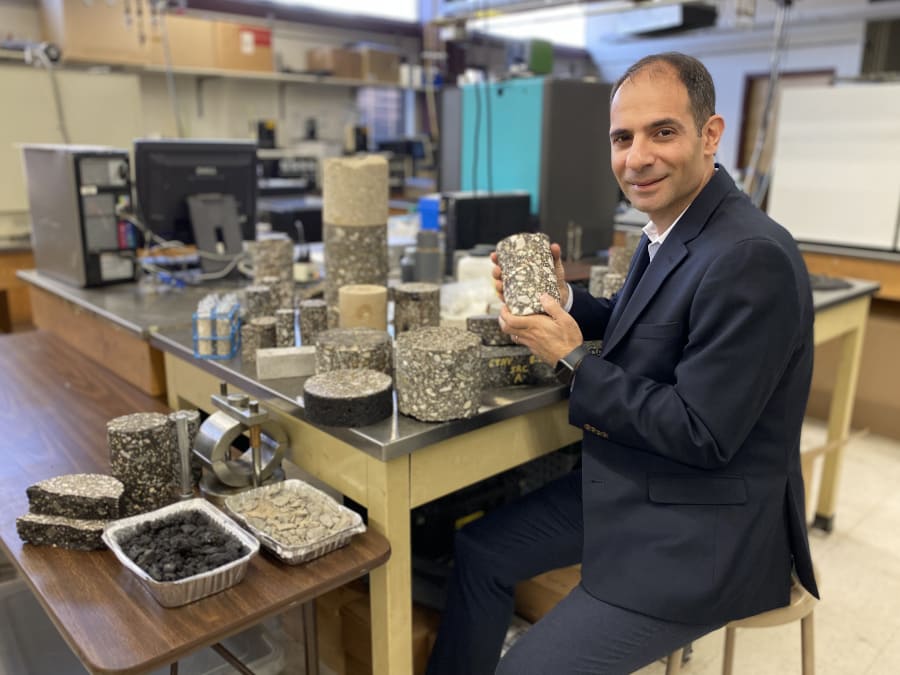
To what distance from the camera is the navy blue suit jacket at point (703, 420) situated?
42.7 inches

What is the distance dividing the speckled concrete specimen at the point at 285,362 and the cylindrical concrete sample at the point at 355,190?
1.36 ft

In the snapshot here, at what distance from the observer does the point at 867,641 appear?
6.59ft

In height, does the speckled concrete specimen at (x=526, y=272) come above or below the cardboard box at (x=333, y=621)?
above

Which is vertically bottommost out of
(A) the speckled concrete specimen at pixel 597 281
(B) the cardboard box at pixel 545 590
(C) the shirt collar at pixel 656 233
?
(B) the cardboard box at pixel 545 590

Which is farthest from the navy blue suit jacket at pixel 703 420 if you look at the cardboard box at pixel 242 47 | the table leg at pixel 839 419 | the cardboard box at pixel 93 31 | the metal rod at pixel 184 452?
the cardboard box at pixel 242 47

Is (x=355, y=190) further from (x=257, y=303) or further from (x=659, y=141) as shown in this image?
(x=659, y=141)

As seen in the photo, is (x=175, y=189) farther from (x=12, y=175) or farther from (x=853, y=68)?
(x=853, y=68)

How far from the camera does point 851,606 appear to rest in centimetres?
216

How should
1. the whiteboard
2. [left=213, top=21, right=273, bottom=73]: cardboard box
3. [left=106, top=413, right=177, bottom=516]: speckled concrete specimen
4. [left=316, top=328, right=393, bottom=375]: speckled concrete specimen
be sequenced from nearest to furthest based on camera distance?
[left=106, top=413, right=177, bottom=516]: speckled concrete specimen, [left=316, top=328, right=393, bottom=375]: speckled concrete specimen, the whiteboard, [left=213, top=21, right=273, bottom=73]: cardboard box

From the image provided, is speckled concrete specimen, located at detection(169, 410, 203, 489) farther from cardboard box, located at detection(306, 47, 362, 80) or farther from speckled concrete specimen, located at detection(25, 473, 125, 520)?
cardboard box, located at detection(306, 47, 362, 80)

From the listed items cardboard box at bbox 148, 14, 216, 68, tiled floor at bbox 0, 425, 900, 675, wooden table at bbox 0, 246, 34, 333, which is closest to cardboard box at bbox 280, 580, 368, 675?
tiled floor at bbox 0, 425, 900, 675

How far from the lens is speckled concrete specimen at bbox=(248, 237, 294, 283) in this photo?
2.04 m

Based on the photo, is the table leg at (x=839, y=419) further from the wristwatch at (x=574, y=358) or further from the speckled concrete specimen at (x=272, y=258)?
the speckled concrete specimen at (x=272, y=258)

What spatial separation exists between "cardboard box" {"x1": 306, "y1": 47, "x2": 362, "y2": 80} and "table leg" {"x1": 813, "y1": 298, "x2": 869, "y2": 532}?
14.9ft
